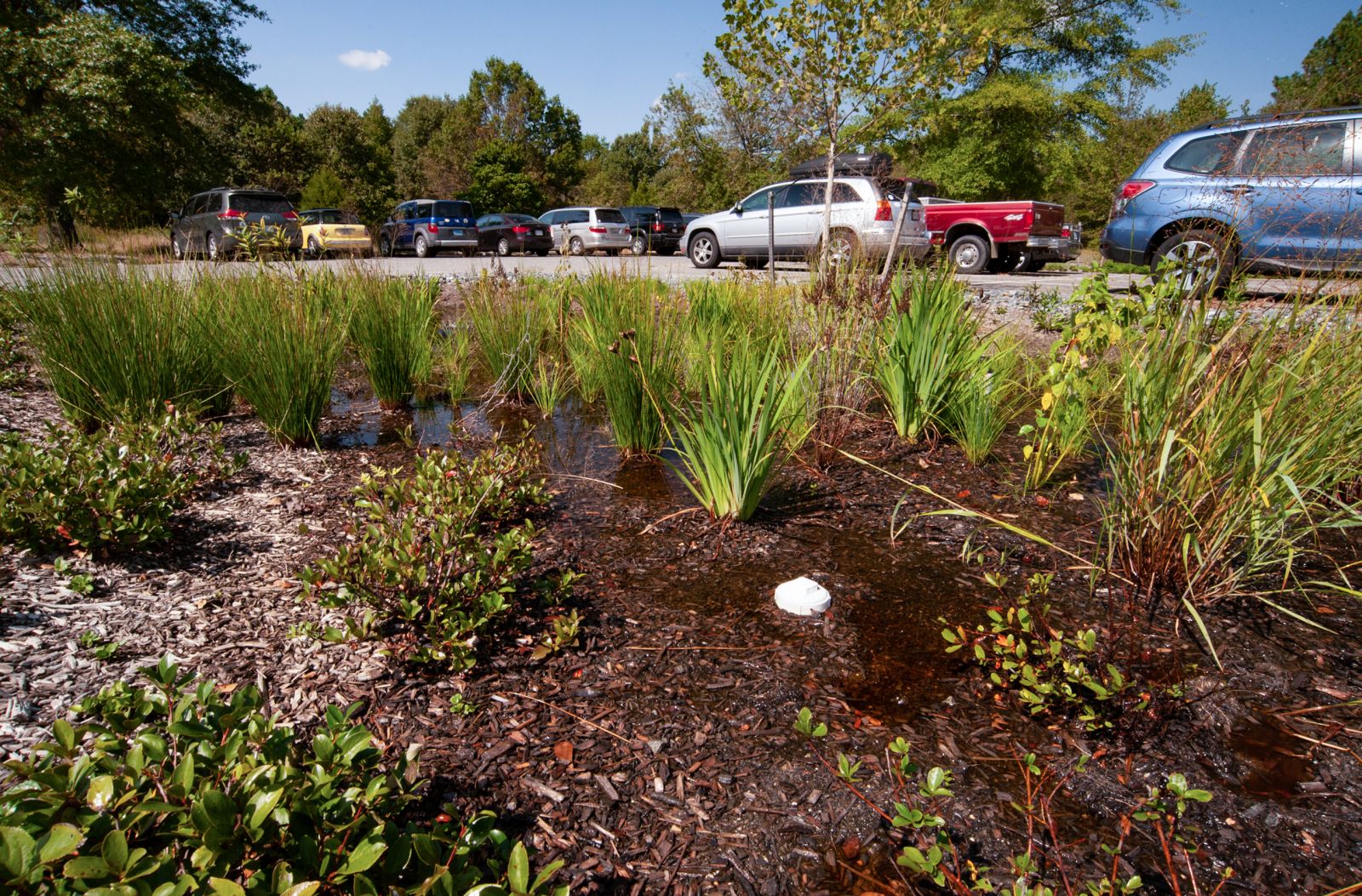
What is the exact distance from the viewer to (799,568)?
8.25 ft

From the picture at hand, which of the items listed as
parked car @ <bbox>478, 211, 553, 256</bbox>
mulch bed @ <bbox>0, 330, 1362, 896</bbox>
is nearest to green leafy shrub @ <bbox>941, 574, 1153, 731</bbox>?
mulch bed @ <bbox>0, 330, 1362, 896</bbox>

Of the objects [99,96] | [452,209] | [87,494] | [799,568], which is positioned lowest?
[799,568]

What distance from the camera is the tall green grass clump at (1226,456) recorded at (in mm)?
2020

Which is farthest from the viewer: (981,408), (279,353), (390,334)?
(390,334)

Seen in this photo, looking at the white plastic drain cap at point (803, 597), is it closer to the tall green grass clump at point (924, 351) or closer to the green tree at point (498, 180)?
the tall green grass clump at point (924, 351)

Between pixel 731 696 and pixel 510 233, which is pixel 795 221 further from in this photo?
pixel 731 696

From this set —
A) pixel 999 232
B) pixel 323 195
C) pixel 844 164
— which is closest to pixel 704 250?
pixel 844 164

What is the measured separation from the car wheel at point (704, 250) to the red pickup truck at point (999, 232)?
4.29m

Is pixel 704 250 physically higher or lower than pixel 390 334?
higher

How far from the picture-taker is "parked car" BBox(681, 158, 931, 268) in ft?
33.4

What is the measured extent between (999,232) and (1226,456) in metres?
10.9

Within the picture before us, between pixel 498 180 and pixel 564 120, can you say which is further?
pixel 564 120

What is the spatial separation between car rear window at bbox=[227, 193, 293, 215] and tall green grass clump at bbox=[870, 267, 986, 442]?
15.7m

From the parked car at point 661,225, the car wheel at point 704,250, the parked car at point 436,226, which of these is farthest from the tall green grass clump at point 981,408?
the parked car at point 436,226
